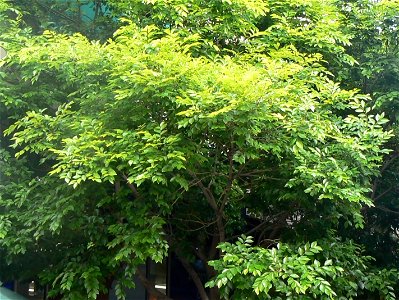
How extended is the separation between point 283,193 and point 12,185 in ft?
9.99

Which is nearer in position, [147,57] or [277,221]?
[147,57]

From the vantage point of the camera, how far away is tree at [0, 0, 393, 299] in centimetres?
572

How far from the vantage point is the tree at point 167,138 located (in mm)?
5723

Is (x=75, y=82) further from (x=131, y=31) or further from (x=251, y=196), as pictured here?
(x=251, y=196)

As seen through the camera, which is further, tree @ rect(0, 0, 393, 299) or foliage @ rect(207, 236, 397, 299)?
tree @ rect(0, 0, 393, 299)

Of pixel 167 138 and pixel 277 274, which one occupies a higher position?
pixel 167 138

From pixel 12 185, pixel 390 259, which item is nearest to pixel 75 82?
pixel 12 185

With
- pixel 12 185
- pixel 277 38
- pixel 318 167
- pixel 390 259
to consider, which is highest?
pixel 277 38

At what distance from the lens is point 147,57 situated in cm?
589

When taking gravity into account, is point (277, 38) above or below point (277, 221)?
above

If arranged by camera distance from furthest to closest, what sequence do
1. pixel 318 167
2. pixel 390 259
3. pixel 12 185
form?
pixel 390 259
pixel 12 185
pixel 318 167

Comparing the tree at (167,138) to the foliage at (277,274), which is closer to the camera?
the foliage at (277,274)

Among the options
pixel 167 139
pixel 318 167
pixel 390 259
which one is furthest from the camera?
pixel 390 259

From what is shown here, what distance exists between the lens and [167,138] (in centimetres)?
565
